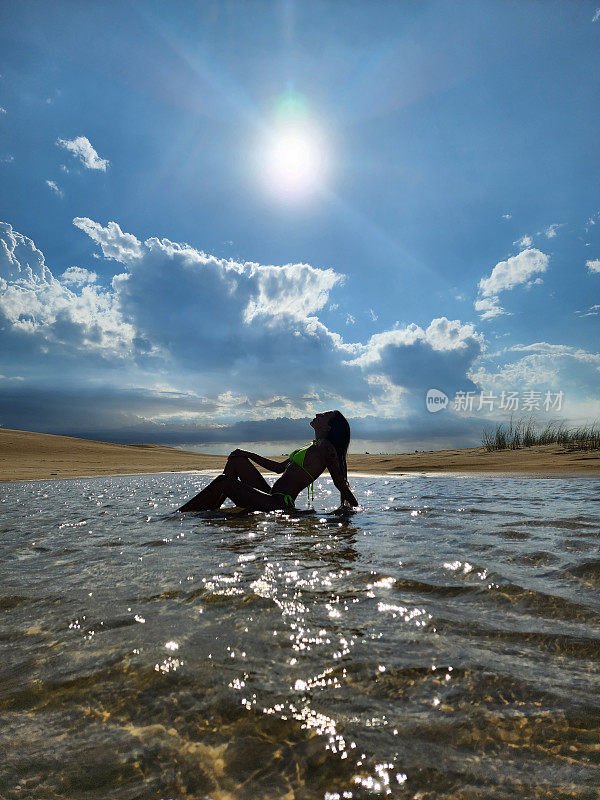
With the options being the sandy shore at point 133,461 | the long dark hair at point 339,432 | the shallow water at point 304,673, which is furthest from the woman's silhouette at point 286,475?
the sandy shore at point 133,461

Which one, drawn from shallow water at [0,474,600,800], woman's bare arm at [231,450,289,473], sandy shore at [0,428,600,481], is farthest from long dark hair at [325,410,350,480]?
sandy shore at [0,428,600,481]

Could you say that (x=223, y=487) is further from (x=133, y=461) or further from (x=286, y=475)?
(x=133, y=461)

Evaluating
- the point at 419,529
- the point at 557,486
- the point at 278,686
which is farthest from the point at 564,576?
the point at 557,486

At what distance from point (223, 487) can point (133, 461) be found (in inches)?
970

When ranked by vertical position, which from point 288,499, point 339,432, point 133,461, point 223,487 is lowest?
point 133,461

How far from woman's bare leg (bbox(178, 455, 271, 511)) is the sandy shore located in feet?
36.2

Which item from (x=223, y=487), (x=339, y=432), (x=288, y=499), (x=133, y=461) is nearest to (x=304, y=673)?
(x=339, y=432)

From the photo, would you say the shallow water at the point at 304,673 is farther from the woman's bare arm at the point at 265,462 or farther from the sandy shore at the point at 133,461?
the sandy shore at the point at 133,461

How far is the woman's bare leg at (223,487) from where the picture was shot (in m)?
7.80

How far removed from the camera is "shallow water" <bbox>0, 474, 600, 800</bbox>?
4.80 ft

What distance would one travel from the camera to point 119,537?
18.6ft

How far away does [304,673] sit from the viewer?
208cm

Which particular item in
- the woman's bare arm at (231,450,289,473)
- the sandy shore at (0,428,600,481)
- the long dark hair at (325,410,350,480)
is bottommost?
the sandy shore at (0,428,600,481)

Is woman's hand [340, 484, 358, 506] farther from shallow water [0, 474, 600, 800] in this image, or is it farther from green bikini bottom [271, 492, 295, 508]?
shallow water [0, 474, 600, 800]
